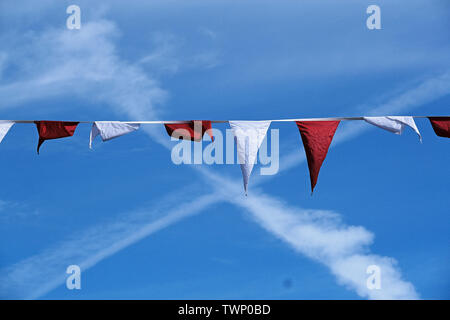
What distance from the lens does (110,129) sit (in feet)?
34.0

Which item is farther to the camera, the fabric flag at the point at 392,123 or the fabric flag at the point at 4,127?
the fabric flag at the point at 4,127

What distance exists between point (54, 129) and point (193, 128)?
2463mm

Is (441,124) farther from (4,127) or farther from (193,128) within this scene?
(4,127)

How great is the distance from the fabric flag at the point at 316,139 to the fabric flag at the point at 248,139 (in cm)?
67

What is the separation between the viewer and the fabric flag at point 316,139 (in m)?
10.1

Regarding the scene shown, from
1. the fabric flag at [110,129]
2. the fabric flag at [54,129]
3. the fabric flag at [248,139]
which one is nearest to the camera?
the fabric flag at [248,139]

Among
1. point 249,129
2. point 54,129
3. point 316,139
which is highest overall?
point 54,129

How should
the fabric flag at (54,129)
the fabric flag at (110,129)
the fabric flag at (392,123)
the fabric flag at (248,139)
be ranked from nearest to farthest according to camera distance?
1. the fabric flag at (248,139)
2. the fabric flag at (392,123)
3. the fabric flag at (110,129)
4. the fabric flag at (54,129)

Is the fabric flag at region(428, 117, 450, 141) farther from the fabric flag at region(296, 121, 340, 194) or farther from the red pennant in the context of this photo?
the fabric flag at region(296, 121, 340, 194)

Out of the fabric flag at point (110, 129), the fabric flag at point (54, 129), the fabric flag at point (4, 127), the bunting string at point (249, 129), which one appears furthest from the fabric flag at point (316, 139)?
the fabric flag at point (4, 127)

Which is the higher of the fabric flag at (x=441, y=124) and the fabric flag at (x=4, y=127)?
the fabric flag at (x=4, y=127)

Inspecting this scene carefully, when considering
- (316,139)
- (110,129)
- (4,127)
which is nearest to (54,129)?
(4,127)

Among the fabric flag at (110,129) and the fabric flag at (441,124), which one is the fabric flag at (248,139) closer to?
the fabric flag at (110,129)
